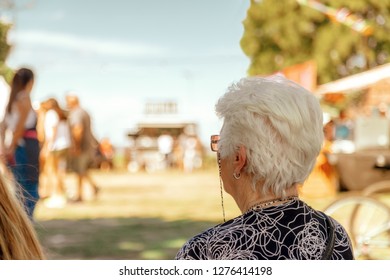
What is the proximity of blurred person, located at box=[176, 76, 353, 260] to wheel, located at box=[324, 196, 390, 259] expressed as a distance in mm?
2071

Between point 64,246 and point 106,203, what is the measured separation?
267 centimetres

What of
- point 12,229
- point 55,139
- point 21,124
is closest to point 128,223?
point 55,139

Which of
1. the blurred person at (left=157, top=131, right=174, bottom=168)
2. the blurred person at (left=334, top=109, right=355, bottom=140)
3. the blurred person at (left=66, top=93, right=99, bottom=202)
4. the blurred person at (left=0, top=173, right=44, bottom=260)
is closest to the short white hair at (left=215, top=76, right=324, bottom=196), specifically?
the blurred person at (left=0, top=173, right=44, bottom=260)

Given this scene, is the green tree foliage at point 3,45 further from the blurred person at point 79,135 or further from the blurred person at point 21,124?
the blurred person at point 21,124

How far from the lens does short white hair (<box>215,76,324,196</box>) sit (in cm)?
123

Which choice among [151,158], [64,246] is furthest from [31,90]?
[151,158]

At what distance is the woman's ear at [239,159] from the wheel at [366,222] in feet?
6.92

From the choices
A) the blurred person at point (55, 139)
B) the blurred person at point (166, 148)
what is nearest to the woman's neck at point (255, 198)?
the blurred person at point (55, 139)

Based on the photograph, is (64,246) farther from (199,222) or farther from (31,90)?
(199,222)

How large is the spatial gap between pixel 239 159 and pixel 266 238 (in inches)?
5.5

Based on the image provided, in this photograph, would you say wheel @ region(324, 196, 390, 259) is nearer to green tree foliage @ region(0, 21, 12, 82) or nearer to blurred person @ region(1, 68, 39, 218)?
blurred person @ region(1, 68, 39, 218)

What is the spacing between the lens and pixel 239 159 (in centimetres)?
125

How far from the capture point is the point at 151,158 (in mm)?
16547

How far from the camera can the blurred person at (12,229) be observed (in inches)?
38.7
